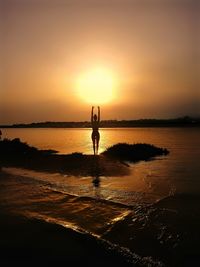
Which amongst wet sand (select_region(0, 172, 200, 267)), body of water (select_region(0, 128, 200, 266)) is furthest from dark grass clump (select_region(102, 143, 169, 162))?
wet sand (select_region(0, 172, 200, 267))

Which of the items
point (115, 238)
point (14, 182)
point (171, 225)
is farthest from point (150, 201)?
point (14, 182)

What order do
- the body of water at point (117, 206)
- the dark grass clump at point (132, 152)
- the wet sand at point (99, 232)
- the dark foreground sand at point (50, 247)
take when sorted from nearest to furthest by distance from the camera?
the dark foreground sand at point (50, 247)
the wet sand at point (99, 232)
the body of water at point (117, 206)
the dark grass clump at point (132, 152)

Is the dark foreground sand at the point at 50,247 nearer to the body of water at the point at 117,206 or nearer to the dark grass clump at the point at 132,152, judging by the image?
the body of water at the point at 117,206

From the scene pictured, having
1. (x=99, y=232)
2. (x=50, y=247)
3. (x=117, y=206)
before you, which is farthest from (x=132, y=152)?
(x=50, y=247)

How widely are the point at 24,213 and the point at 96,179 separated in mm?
7233

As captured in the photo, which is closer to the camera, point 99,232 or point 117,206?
point 99,232

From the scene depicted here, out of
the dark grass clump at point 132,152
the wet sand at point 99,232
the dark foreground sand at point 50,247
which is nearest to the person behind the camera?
the dark foreground sand at point 50,247

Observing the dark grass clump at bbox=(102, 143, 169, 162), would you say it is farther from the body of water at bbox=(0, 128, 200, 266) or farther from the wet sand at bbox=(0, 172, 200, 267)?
the wet sand at bbox=(0, 172, 200, 267)

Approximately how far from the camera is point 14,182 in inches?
628

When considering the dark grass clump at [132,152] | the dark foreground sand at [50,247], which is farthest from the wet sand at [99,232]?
the dark grass clump at [132,152]

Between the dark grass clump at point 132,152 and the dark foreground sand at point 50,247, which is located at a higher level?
the dark foreground sand at point 50,247

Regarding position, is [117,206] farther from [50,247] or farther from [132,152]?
[132,152]

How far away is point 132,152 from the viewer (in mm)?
35000

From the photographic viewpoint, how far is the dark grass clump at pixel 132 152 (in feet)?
110
